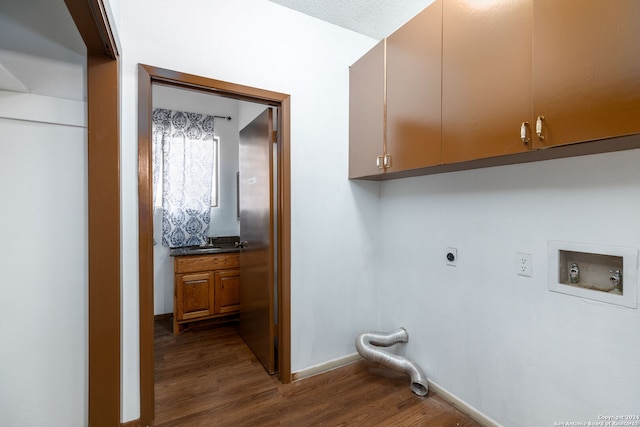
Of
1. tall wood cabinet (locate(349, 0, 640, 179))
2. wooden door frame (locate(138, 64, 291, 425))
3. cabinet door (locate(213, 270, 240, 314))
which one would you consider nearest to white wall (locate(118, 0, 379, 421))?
wooden door frame (locate(138, 64, 291, 425))

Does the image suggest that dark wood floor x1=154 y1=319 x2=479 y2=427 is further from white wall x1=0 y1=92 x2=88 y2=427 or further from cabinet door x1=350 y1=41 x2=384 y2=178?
cabinet door x1=350 y1=41 x2=384 y2=178

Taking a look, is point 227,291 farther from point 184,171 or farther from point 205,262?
point 184,171

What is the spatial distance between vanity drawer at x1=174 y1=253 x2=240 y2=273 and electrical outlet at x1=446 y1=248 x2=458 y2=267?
2.28 meters

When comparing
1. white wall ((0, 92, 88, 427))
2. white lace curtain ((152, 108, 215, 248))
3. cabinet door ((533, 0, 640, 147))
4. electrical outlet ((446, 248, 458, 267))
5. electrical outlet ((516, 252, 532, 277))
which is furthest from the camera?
white lace curtain ((152, 108, 215, 248))

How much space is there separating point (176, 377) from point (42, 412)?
856 mm

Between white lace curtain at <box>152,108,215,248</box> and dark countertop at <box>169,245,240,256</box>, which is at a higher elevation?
white lace curtain at <box>152,108,215,248</box>

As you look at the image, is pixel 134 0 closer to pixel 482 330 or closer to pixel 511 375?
pixel 482 330

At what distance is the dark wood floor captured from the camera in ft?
5.82

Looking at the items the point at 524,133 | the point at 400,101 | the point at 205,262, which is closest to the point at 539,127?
the point at 524,133

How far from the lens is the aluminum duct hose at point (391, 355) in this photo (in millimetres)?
2016

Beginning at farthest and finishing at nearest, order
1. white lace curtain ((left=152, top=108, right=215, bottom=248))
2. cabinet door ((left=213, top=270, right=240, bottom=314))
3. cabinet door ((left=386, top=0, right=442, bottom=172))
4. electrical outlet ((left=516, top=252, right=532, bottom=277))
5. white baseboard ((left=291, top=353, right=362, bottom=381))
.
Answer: white lace curtain ((left=152, top=108, right=215, bottom=248)) → cabinet door ((left=213, top=270, right=240, bottom=314)) → white baseboard ((left=291, top=353, right=362, bottom=381)) → cabinet door ((left=386, top=0, right=442, bottom=172)) → electrical outlet ((left=516, top=252, right=532, bottom=277))

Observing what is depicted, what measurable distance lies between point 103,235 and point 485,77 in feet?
6.96

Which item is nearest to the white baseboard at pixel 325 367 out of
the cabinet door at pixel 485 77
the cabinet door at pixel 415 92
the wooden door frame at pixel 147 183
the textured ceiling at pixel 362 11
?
the wooden door frame at pixel 147 183

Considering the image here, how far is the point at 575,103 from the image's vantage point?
3.55ft
